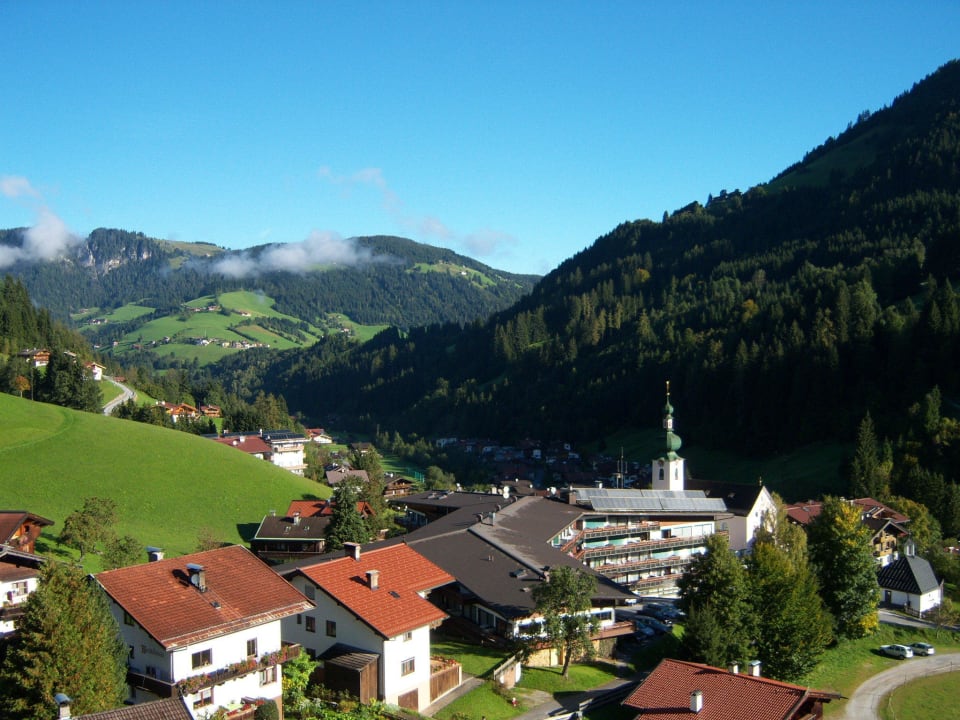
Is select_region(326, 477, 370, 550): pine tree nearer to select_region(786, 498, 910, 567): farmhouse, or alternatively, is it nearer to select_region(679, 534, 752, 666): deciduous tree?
select_region(679, 534, 752, 666): deciduous tree

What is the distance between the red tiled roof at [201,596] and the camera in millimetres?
27750

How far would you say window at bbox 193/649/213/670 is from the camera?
27.7 m

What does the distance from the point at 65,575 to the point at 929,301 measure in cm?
10524

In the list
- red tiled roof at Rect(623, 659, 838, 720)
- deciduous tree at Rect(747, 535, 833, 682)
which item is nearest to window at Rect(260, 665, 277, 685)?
red tiled roof at Rect(623, 659, 838, 720)

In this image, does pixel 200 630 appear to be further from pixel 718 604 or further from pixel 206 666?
pixel 718 604

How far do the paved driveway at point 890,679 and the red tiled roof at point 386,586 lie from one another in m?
20.1

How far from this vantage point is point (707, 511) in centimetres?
6712

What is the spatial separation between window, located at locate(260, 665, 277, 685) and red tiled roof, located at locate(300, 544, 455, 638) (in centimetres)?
405

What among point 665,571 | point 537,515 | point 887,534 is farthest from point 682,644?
point 887,534

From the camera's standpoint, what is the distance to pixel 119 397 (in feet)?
439

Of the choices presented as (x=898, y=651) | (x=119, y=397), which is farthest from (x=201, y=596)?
(x=119, y=397)

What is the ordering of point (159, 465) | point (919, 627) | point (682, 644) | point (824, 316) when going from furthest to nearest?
point (824, 316) → point (159, 465) → point (919, 627) → point (682, 644)

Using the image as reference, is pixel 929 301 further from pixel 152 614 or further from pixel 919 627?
pixel 152 614

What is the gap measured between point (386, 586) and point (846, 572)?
2880 centimetres
